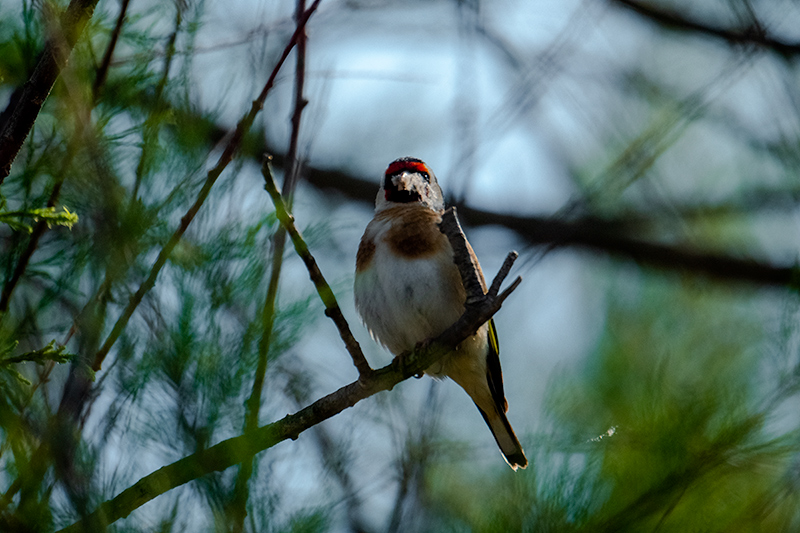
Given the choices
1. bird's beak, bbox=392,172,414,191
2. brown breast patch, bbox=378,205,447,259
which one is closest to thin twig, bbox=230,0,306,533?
brown breast patch, bbox=378,205,447,259

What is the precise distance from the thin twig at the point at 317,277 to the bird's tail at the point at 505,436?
126 centimetres

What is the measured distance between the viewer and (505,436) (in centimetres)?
437

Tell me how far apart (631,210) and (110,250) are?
5.80 meters

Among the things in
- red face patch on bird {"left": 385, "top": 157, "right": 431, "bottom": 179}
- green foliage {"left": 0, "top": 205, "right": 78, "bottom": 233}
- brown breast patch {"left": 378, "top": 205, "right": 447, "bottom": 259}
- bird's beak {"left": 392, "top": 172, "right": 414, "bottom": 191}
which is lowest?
green foliage {"left": 0, "top": 205, "right": 78, "bottom": 233}

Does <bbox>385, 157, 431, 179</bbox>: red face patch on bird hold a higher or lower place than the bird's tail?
higher

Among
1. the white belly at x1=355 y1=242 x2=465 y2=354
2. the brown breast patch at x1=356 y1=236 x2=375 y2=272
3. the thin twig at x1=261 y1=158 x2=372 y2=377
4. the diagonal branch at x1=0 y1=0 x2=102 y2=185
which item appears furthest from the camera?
the brown breast patch at x1=356 y1=236 x2=375 y2=272

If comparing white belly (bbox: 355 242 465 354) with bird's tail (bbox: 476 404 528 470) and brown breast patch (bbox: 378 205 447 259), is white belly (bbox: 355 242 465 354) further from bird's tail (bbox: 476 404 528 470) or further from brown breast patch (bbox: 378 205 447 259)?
bird's tail (bbox: 476 404 528 470)

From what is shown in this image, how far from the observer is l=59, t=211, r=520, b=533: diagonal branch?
205 centimetres

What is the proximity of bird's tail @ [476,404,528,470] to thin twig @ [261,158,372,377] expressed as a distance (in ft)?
4.13

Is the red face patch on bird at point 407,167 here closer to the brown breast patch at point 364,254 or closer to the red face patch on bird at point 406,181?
the red face patch on bird at point 406,181

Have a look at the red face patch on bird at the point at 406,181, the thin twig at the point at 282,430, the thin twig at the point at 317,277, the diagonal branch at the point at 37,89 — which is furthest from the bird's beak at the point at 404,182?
the diagonal branch at the point at 37,89

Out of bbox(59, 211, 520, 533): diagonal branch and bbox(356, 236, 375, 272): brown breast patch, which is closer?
bbox(59, 211, 520, 533): diagonal branch

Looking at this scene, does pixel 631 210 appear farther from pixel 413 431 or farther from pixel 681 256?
pixel 413 431

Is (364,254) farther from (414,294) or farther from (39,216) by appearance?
(39,216)
